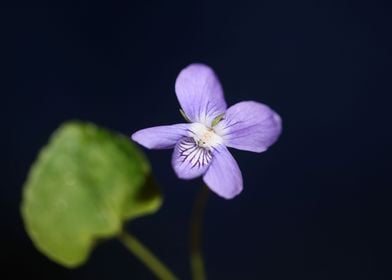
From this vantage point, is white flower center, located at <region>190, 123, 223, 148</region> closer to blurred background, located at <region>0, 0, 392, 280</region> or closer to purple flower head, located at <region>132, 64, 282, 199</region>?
purple flower head, located at <region>132, 64, 282, 199</region>

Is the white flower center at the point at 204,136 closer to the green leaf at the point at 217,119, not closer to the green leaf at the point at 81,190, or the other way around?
the green leaf at the point at 217,119

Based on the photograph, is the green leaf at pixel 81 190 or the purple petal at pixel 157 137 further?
the purple petal at pixel 157 137

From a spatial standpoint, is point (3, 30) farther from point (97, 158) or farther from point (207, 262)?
point (97, 158)

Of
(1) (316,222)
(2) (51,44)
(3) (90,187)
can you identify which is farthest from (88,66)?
(3) (90,187)

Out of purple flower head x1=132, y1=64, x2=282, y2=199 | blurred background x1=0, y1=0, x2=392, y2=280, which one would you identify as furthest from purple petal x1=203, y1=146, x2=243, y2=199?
blurred background x1=0, y1=0, x2=392, y2=280

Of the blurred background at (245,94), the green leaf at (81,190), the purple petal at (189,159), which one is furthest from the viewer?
the blurred background at (245,94)

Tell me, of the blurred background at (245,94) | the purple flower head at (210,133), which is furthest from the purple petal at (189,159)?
the blurred background at (245,94)
